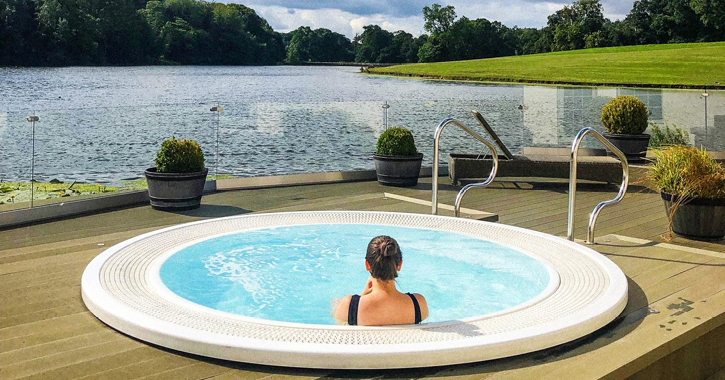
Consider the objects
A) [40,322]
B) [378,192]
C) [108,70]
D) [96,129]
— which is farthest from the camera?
[108,70]

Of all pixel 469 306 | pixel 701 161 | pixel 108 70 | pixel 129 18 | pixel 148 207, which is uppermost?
pixel 129 18

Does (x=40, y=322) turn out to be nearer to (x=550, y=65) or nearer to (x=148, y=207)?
(x=148, y=207)

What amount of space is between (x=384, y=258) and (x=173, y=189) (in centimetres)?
379

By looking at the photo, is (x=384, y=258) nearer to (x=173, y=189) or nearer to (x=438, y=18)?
(x=173, y=189)

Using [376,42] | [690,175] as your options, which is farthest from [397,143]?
[376,42]

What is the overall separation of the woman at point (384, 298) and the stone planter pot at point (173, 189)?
3.63 meters

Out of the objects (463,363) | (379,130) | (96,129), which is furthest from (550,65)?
(463,363)

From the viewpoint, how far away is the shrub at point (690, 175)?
4.77 m

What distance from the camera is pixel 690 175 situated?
480 cm

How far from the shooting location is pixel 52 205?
617 cm

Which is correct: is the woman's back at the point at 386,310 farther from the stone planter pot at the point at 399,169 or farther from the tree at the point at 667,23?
the tree at the point at 667,23

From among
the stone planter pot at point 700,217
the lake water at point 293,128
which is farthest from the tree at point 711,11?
the stone planter pot at point 700,217

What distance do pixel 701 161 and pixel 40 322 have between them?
426 cm

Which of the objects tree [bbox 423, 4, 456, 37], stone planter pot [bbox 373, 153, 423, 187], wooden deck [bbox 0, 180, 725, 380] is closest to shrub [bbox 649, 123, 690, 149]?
stone planter pot [bbox 373, 153, 423, 187]
